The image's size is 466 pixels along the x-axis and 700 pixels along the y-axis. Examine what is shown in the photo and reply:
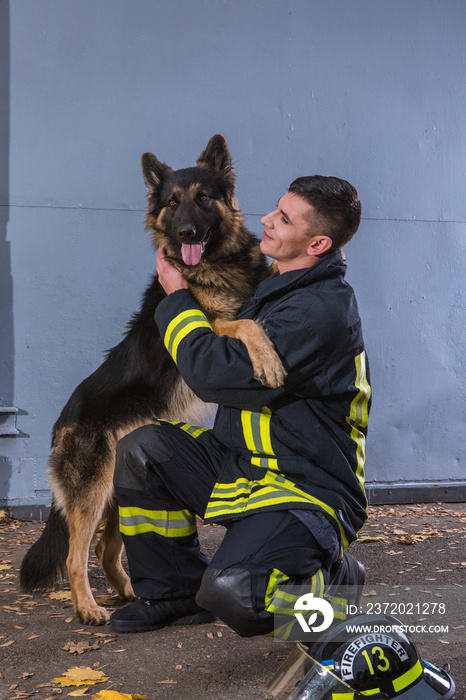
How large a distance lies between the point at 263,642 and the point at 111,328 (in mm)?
2897

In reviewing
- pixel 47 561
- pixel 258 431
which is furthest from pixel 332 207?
pixel 47 561

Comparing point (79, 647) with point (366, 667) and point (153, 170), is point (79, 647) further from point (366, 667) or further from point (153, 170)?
point (153, 170)

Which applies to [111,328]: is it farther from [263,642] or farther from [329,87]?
[263,642]

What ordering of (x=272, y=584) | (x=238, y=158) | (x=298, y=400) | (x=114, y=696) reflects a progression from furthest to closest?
(x=238, y=158)
(x=298, y=400)
(x=272, y=584)
(x=114, y=696)

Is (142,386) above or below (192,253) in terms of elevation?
below

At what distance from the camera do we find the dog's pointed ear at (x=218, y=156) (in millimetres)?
3229

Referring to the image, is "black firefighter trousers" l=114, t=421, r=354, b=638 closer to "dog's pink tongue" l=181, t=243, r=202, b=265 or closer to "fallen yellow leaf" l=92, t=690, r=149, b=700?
"fallen yellow leaf" l=92, t=690, r=149, b=700

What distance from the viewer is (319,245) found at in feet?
7.60

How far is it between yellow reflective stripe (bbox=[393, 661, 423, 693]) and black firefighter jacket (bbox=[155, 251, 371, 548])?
1.71 ft

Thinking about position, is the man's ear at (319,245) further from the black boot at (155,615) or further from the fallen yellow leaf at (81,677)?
the fallen yellow leaf at (81,677)

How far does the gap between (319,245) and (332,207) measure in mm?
142

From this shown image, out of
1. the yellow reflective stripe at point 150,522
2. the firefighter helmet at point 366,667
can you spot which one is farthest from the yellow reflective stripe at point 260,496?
the firefighter helmet at point 366,667

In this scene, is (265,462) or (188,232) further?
(188,232)

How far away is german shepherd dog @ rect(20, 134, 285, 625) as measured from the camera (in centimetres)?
279
